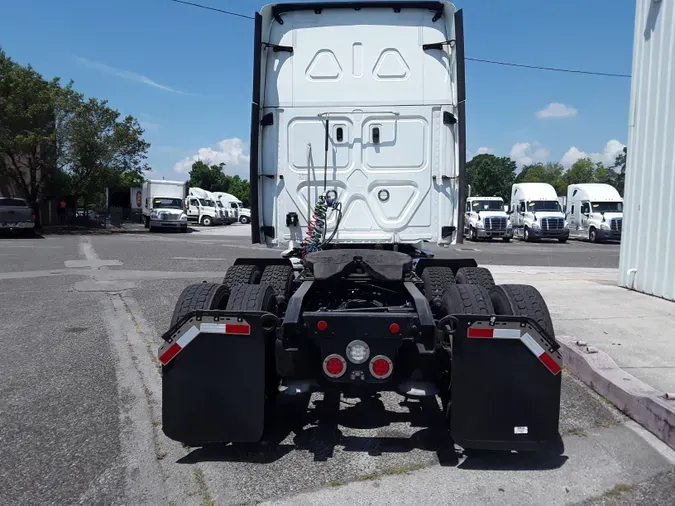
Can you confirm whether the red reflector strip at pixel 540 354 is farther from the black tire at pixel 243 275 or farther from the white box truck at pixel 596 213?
the white box truck at pixel 596 213

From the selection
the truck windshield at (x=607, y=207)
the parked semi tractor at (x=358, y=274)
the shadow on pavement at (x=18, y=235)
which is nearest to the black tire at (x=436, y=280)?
the parked semi tractor at (x=358, y=274)

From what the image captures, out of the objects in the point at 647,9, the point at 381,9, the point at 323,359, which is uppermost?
the point at 647,9

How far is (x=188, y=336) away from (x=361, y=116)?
309cm

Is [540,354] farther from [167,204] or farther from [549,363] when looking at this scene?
[167,204]

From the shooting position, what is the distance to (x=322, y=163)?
5.89 metres

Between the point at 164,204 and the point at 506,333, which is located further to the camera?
the point at 164,204

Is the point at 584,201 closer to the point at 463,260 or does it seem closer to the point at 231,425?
the point at 463,260

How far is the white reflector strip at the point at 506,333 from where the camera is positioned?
3586mm

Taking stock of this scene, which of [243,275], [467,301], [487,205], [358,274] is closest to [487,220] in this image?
[487,205]

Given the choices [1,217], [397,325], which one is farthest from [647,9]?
[1,217]

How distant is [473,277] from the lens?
5.56 m

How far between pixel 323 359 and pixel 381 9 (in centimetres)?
386

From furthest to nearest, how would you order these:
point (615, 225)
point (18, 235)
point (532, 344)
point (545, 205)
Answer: point (545, 205) < point (615, 225) < point (18, 235) < point (532, 344)

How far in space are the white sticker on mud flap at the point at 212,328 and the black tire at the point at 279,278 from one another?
5.34 ft
